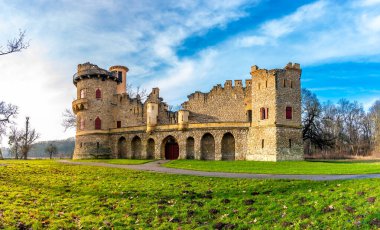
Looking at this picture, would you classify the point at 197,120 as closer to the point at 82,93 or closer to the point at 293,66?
the point at 293,66

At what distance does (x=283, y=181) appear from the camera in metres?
18.3

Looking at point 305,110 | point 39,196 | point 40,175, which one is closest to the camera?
point 39,196

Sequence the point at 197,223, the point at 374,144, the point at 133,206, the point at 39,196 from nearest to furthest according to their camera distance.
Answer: the point at 197,223, the point at 133,206, the point at 39,196, the point at 374,144

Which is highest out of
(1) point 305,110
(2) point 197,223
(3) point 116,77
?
(3) point 116,77

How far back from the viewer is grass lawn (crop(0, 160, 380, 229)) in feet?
38.7

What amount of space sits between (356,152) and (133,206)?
6578cm

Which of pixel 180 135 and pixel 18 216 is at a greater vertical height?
pixel 180 135

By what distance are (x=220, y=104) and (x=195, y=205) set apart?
108ft

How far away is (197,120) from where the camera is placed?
47.2 m

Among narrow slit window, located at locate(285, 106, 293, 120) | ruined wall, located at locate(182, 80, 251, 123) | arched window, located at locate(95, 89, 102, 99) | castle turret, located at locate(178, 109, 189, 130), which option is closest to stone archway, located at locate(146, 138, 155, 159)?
castle turret, located at locate(178, 109, 189, 130)

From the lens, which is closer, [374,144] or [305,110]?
[305,110]

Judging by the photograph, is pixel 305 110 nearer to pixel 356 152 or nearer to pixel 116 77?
pixel 356 152

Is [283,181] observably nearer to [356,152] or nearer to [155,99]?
[155,99]

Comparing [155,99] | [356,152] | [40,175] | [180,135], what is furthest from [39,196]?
[356,152]
